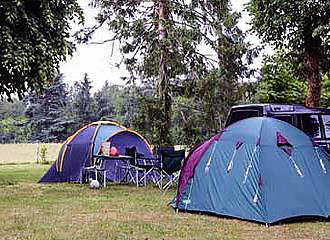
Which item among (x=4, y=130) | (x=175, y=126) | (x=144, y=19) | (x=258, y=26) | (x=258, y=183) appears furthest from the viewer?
(x=4, y=130)

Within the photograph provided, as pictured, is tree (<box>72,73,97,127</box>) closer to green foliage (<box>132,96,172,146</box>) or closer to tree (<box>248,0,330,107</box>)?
green foliage (<box>132,96,172,146</box>)

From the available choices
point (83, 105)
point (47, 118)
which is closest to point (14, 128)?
point (47, 118)

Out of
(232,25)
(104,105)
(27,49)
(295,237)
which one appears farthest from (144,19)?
(104,105)

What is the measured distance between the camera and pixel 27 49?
10719 millimetres

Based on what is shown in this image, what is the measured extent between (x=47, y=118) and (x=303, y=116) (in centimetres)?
3524

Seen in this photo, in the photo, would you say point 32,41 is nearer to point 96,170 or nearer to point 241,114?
point 96,170

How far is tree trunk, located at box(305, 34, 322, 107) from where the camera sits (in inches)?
486

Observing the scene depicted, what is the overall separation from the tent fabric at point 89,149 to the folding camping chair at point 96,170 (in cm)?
13

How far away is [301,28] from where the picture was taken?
1155 cm

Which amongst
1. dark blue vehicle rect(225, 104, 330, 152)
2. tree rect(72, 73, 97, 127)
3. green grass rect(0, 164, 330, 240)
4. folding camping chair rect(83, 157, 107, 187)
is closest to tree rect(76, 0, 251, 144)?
folding camping chair rect(83, 157, 107, 187)

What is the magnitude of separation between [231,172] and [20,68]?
5.18 meters

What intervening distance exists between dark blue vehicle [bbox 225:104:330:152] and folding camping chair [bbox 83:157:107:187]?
160 inches

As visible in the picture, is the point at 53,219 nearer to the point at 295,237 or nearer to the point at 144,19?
the point at 295,237

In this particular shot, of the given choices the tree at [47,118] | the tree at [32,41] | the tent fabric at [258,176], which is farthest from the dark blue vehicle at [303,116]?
the tree at [47,118]
